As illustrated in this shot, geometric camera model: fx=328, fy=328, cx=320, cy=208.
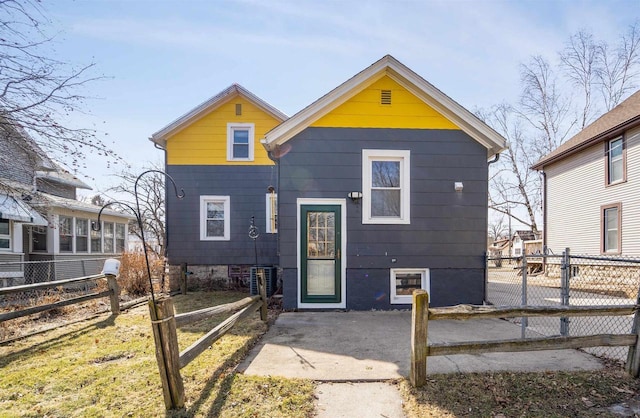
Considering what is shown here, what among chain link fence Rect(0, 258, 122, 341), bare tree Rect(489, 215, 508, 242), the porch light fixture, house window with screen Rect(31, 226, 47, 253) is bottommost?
bare tree Rect(489, 215, 508, 242)

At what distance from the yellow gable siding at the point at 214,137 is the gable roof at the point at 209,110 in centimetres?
12

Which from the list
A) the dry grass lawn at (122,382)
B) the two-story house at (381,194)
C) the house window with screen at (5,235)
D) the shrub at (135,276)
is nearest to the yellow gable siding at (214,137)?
the shrub at (135,276)

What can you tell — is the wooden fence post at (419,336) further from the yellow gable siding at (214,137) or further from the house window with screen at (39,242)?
the house window with screen at (39,242)

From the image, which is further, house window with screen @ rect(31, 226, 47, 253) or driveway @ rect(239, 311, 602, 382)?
house window with screen @ rect(31, 226, 47, 253)

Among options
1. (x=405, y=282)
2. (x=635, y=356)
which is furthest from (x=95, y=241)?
(x=635, y=356)

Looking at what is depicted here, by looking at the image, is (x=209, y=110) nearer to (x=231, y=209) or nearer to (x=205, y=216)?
(x=231, y=209)

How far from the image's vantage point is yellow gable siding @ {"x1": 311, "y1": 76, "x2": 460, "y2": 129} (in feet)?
23.0

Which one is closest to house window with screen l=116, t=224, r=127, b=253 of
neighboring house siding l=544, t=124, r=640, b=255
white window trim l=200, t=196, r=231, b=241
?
white window trim l=200, t=196, r=231, b=241

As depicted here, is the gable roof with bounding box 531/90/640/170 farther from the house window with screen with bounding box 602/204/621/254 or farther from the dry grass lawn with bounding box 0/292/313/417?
the dry grass lawn with bounding box 0/292/313/417

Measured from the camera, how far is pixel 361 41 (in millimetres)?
8359

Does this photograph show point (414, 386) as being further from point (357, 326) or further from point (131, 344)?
point (131, 344)

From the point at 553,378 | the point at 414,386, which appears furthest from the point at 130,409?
the point at 553,378

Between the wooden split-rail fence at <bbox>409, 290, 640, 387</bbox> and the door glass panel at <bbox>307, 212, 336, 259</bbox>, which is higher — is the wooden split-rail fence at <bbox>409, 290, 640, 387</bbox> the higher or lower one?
the lower one

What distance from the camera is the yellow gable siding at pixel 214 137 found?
10211 millimetres
